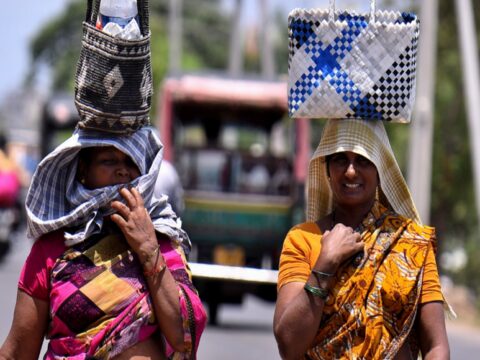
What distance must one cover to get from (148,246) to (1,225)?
17998 mm

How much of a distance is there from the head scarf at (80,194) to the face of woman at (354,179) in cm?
58

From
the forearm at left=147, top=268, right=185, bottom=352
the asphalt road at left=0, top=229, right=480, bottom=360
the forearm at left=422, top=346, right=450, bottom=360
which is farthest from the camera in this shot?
the asphalt road at left=0, top=229, right=480, bottom=360

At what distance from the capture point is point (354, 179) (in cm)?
486

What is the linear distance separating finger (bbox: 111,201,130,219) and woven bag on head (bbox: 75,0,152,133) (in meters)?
0.28

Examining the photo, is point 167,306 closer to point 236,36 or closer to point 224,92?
point 224,92

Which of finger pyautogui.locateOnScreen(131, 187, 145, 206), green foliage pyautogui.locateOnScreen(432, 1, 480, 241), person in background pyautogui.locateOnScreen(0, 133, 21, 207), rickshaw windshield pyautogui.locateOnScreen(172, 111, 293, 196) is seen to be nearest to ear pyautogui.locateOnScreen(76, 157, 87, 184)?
finger pyautogui.locateOnScreen(131, 187, 145, 206)

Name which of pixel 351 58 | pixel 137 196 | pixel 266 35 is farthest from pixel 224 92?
pixel 137 196

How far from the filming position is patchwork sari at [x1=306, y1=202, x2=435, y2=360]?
4.73 meters

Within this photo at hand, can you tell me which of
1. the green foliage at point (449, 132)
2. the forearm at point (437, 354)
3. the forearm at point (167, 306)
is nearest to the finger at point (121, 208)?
the forearm at point (167, 306)

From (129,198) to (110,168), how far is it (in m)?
0.16

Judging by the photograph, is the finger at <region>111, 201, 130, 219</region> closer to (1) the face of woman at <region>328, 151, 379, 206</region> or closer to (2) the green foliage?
(1) the face of woman at <region>328, 151, 379, 206</region>

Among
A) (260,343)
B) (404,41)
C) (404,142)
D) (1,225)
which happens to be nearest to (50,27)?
(404,142)

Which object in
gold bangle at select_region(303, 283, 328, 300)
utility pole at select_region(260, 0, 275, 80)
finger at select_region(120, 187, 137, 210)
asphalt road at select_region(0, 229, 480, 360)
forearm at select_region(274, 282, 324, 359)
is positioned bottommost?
asphalt road at select_region(0, 229, 480, 360)

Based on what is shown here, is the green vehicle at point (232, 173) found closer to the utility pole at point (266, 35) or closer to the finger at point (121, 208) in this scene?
the finger at point (121, 208)
